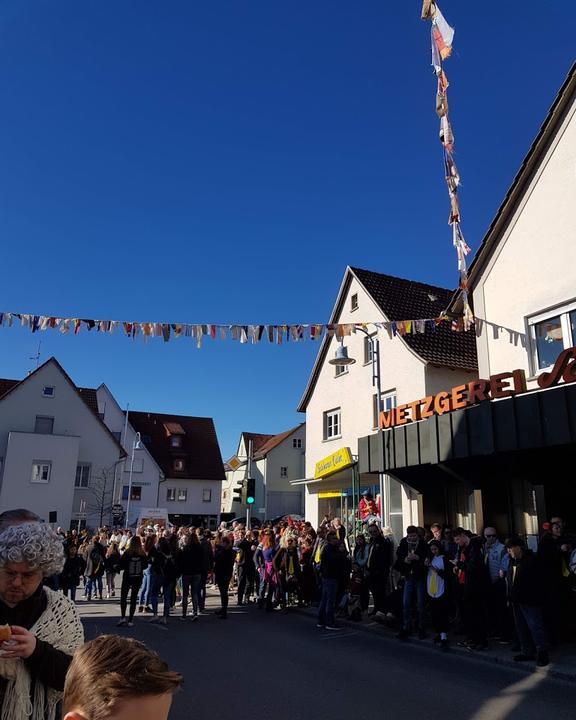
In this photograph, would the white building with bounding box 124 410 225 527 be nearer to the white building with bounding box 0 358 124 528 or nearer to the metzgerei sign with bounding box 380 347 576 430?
the white building with bounding box 0 358 124 528

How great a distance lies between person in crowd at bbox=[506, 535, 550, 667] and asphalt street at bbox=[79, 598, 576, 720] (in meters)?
0.49

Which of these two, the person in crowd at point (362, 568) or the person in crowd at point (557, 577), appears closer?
the person in crowd at point (557, 577)

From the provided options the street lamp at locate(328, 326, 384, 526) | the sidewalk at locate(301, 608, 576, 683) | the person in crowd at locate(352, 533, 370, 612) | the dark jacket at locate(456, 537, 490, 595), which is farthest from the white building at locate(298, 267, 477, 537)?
the dark jacket at locate(456, 537, 490, 595)

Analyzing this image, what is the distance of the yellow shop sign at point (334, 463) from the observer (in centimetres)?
2148

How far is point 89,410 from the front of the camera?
40.6 meters

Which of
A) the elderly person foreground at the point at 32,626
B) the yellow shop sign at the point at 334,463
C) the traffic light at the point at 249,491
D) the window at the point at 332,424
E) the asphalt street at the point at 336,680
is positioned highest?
the window at the point at 332,424

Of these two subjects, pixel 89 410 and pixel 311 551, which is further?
pixel 89 410

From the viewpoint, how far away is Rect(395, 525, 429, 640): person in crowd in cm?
1111

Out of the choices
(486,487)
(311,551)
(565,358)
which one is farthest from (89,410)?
(565,358)

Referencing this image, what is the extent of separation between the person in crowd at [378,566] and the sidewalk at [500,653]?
57cm

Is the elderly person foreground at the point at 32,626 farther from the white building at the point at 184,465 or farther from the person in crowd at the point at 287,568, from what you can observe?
the white building at the point at 184,465

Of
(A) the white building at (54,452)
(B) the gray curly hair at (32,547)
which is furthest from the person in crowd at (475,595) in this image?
(A) the white building at (54,452)

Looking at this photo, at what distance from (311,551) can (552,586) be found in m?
7.18

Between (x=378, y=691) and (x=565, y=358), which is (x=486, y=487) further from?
(x=378, y=691)
